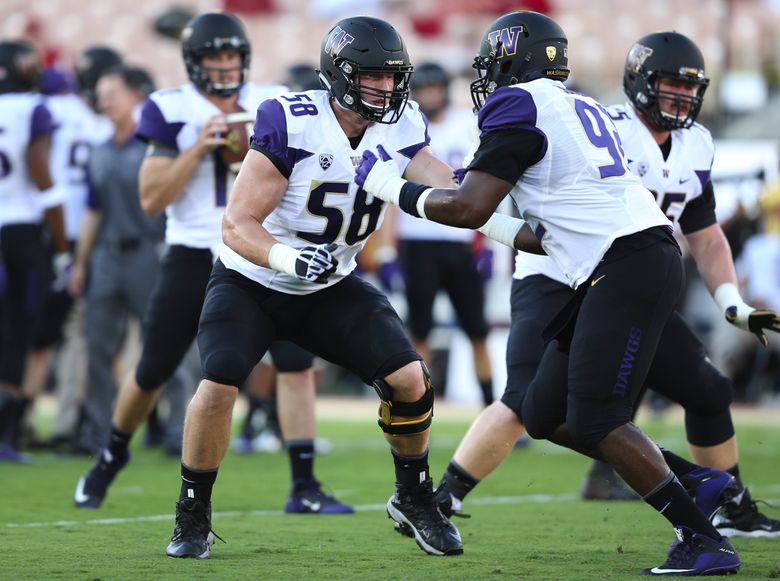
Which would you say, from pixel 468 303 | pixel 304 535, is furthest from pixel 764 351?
pixel 304 535

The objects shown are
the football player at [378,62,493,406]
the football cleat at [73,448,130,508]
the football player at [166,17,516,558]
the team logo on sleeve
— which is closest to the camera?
the football player at [166,17,516,558]

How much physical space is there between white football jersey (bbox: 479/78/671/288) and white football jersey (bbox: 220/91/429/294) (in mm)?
593

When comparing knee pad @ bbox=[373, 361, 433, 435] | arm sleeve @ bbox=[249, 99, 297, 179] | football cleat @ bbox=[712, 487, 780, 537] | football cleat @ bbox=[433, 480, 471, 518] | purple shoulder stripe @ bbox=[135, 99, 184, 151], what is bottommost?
football cleat @ bbox=[433, 480, 471, 518]

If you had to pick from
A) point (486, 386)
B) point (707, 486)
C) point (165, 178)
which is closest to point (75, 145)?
point (486, 386)

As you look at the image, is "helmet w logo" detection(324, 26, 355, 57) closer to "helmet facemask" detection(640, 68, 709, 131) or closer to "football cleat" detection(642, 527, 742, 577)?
"helmet facemask" detection(640, 68, 709, 131)

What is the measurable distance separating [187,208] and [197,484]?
1880 mm

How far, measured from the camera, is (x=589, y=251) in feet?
13.9

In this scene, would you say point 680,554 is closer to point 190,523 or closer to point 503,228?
point 503,228

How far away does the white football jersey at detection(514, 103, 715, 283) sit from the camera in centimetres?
520

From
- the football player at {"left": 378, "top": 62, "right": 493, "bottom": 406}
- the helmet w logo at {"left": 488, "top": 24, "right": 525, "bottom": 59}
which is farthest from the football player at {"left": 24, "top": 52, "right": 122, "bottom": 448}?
the helmet w logo at {"left": 488, "top": 24, "right": 525, "bottom": 59}

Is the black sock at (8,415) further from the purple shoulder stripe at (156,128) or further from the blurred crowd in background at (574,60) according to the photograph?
the blurred crowd in background at (574,60)

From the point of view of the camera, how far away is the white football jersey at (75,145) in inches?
348

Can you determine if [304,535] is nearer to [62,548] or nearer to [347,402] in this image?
[62,548]

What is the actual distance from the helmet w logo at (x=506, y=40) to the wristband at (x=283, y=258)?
95 cm
